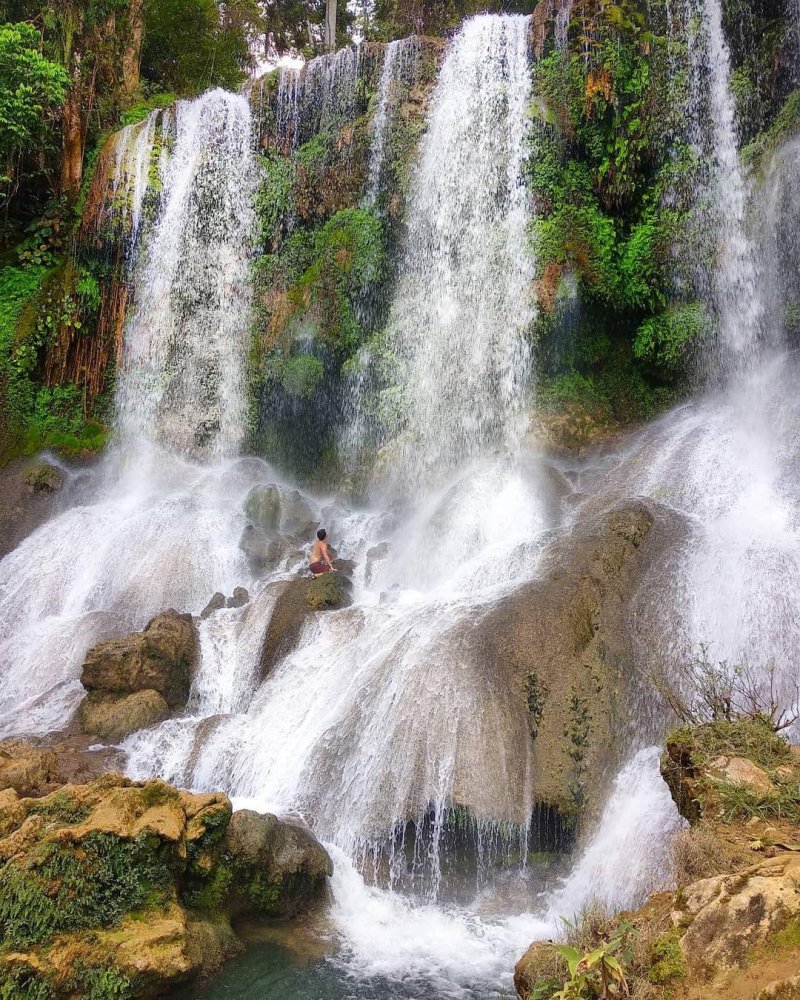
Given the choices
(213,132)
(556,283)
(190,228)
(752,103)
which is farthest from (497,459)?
(213,132)

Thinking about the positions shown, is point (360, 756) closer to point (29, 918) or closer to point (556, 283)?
point (29, 918)

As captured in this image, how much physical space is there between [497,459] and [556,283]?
3.99 metres

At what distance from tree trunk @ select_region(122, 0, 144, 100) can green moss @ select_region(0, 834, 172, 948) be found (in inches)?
919

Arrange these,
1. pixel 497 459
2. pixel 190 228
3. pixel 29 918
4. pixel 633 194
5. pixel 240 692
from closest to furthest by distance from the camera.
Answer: pixel 29 918 → pixel 240 692 → pixel 497 459 → pixel 633 194 → pixel 190 228

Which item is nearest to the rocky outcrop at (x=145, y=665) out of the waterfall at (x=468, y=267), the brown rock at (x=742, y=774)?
the waterfall at (x=468, y=267)

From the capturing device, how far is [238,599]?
46.2 feet

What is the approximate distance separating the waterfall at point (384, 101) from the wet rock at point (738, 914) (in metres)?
17.8

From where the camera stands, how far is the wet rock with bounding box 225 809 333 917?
24.7ft

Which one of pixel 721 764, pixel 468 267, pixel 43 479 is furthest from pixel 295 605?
pixel 468 267

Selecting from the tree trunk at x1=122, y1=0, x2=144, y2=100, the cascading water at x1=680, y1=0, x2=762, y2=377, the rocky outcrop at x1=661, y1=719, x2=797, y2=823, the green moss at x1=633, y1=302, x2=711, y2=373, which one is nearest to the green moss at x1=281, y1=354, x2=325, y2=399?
the green moss at x1=633, y1=302, x2=711, y2=373

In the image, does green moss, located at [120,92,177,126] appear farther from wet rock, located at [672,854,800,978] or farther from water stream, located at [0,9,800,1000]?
wet rock, located at [672,854,800,978]

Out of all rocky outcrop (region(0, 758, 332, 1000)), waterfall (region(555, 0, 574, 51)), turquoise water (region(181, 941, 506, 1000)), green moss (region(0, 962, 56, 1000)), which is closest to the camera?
green moss (region(0, 962, 56, 1000))

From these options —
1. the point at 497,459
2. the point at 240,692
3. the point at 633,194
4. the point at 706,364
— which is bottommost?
the point at 240,692

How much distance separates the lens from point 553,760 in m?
8.65
